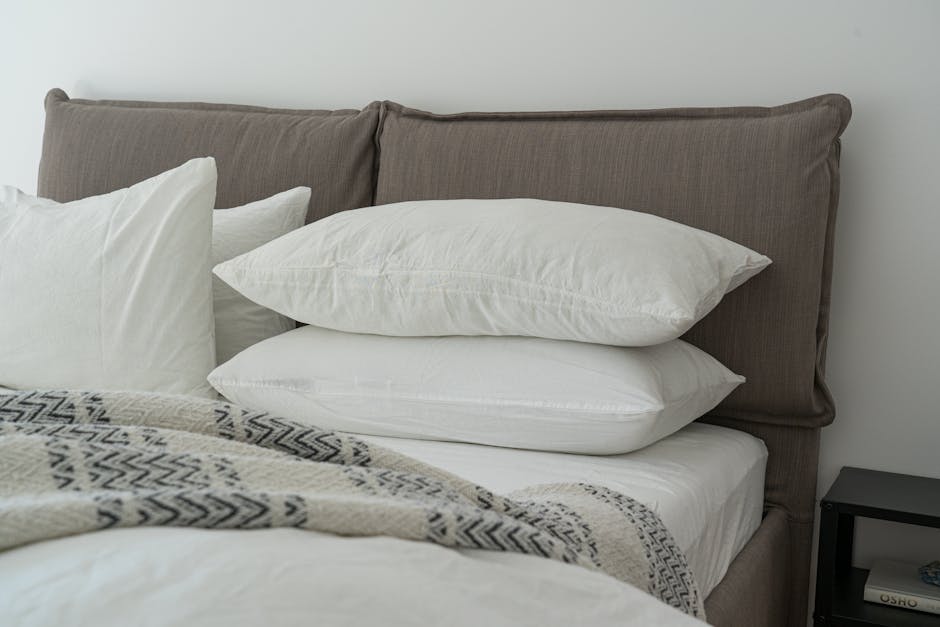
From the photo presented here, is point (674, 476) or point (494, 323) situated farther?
point (494, 323)

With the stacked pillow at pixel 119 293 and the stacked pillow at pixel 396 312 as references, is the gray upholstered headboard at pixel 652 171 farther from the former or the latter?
the stacked pillow at pixel 119 293

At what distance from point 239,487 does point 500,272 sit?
72cm

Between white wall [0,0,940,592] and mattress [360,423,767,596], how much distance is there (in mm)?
374

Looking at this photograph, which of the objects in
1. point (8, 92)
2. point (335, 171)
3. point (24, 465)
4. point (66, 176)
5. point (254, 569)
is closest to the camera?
point (254, 569)

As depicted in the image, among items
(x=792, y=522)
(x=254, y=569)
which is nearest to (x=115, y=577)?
(x=254, y=569)

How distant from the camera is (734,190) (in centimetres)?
169

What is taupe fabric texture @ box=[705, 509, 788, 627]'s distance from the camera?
1.34 meters

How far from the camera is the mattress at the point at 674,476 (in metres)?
1.24

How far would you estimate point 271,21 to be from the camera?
7.61 feet

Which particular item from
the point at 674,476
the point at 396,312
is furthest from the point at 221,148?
the point at 674,476

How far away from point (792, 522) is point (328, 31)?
1.46 meters

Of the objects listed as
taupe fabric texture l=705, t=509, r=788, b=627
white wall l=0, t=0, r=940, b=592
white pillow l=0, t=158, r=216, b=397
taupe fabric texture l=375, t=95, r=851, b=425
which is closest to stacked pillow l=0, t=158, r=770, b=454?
white pillow l=0, t=158, r=216, b=397

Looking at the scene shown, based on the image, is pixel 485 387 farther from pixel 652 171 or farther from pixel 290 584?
pixel 290 584

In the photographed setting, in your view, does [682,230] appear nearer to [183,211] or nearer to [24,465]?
[183,211]
